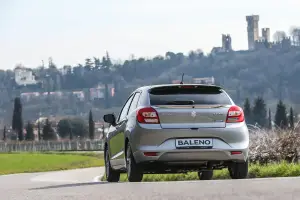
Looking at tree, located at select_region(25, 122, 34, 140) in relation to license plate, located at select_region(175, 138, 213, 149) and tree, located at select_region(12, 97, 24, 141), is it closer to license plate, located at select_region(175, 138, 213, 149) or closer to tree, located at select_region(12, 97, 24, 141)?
tree, located at select_region(12, 97, 24, 141)

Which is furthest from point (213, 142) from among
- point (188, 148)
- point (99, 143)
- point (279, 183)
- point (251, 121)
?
point (251, 121)

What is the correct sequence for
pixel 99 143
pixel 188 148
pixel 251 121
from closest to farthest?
pixel 188 148
pixel 99 143
pixel 251 121

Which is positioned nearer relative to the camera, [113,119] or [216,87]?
[216,87]

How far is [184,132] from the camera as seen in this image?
1427 centimetres

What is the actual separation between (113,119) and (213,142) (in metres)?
3.29

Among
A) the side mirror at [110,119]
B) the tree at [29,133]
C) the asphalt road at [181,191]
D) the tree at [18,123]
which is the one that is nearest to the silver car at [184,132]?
the asphalt road at [181,191]

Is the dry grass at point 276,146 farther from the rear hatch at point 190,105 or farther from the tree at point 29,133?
the tree at point 29,133

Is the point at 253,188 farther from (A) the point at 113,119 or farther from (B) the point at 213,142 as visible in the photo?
(A) the point at 113,119

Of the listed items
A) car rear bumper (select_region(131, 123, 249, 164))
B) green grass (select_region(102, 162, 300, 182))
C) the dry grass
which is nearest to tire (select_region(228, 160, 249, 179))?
car rear bumper (select_region(131, 123, 249, 164))

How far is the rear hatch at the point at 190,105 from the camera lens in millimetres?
14359

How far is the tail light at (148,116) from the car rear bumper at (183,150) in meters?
0.17

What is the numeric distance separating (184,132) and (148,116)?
64cm

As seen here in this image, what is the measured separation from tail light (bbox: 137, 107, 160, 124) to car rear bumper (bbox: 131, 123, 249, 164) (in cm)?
17

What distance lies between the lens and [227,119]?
14.5 meters
